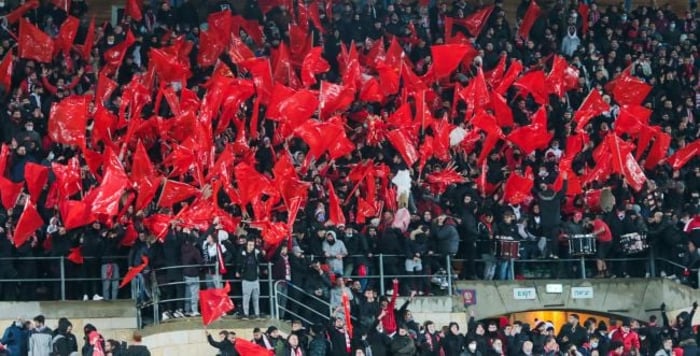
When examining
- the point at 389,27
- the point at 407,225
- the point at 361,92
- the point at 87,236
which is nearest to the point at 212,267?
the point at 87,236

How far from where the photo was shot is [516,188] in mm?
36188

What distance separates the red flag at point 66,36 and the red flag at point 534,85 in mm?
8131

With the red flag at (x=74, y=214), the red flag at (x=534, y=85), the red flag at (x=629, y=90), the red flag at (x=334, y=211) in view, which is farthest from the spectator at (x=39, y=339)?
the red flag at (x=629, y=90)

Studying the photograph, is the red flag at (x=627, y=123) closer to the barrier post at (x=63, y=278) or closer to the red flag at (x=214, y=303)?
the red flag at (x=214, y=303)

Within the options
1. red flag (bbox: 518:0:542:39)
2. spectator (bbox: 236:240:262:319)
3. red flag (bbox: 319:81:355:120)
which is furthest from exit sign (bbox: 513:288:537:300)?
red flag (bbox: 518:0:542:39)

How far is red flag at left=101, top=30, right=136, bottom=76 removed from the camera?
36844mm

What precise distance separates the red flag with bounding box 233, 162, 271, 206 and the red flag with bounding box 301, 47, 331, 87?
4169 millimetres

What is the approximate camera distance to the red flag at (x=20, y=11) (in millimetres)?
37938

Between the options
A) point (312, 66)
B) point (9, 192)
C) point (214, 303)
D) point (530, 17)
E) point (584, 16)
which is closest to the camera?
point (214, 303)

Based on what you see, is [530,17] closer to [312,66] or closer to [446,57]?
[446,57]

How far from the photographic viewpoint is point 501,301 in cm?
3581

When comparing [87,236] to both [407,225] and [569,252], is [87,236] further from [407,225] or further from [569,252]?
[569,252]

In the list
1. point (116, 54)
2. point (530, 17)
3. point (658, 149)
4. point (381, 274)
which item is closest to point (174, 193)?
point (381, 274)

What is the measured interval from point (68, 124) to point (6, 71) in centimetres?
220
